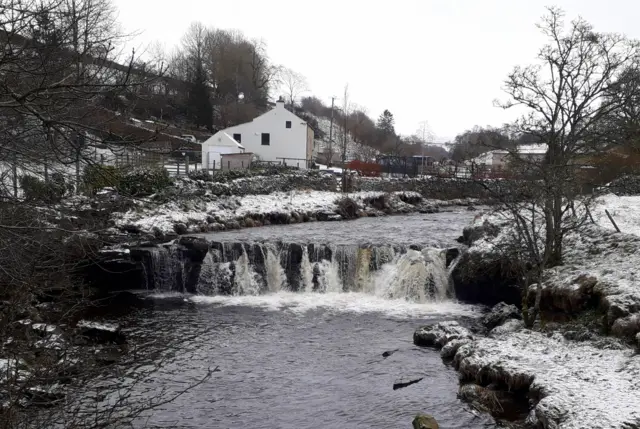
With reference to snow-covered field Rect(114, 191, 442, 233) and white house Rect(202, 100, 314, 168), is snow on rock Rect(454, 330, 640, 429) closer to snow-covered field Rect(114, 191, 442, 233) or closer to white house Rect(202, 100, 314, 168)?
snow-covered field Rect(114, 191, 442, 233)

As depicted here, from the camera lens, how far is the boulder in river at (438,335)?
13.6 meters

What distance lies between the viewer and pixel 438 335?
13.8 metres

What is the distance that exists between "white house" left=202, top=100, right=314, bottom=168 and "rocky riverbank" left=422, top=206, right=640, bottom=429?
113 ft

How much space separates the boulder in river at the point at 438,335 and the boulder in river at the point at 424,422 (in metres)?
4.18

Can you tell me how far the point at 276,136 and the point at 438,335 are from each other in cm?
3833

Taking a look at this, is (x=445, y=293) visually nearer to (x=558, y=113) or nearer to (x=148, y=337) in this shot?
(x=558, y=113)

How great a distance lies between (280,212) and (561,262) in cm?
1826

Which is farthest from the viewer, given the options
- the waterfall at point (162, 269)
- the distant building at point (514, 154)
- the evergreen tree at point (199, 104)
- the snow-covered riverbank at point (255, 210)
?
the evergreen tree at point (199, 104)

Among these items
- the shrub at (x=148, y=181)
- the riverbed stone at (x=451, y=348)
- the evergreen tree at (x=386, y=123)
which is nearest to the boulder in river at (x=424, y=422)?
the riverbed stone at (x=451, y=348)

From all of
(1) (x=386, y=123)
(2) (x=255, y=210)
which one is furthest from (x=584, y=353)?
(1) (x=386, y=123)

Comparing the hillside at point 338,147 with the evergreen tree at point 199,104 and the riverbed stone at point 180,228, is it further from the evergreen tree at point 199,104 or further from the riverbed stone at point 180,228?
the riverbed stone at point 180,228

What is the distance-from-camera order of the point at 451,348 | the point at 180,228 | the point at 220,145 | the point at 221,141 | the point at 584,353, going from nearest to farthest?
the point at 584,353 < the point at 451,348 < the point at 180,228 < the point at 220,145 < the point at 221,141

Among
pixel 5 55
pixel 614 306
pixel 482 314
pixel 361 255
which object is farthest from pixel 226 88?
pixel 5 55

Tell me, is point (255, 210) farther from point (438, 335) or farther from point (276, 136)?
point (276, 136)
